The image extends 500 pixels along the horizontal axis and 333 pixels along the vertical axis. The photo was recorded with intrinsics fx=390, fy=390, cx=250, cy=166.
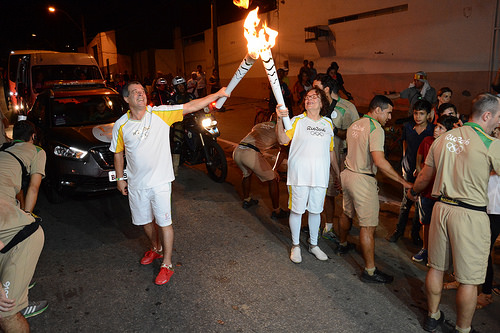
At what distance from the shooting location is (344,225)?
462 centimetres

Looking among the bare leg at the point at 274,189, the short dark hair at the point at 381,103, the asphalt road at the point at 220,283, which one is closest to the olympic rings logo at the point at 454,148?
the short dark hair at the point at 381,103

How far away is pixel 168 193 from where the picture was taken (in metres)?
4.25

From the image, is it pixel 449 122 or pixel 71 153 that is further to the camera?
pixel 71 153

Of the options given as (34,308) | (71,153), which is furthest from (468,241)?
(71,153)

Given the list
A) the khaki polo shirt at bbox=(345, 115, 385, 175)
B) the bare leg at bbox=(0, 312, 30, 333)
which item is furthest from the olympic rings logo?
the bare leg at bbox=(0, 312, 30, 333)

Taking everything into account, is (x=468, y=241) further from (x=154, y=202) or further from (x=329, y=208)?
(x=154, y=202)

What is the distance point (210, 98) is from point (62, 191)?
3.38 metres

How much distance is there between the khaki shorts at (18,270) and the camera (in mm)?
2773

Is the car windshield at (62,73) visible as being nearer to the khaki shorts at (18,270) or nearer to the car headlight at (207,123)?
the car headlight at (207,123)

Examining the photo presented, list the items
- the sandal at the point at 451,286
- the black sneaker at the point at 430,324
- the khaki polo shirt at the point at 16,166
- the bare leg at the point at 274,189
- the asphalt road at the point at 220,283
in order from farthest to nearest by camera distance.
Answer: the bare leg at the point at 274,189 → the sandal at the point at 451,286 → the asphalt road at the point at 220,283 → the black sneaker at the point at 430,324 → the khaki polo shirt at the point at 16,166

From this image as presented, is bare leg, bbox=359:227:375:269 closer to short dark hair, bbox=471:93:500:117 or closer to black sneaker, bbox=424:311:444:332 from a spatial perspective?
black sneaker, bbox=424:311:444:332

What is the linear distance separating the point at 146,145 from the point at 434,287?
302 cm

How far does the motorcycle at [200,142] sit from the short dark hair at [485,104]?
5.16 metres

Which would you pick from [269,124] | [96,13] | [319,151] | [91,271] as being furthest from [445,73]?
[96,13]
